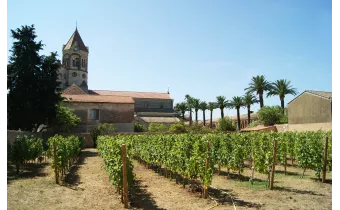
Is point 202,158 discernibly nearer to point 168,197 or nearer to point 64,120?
point 168,197

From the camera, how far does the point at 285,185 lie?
9.38 metres

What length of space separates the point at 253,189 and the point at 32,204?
6587mm

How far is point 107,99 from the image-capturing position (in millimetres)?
38188

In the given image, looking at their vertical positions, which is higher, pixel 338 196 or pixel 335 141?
pixel 335 141

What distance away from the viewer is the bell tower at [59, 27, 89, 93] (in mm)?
56156

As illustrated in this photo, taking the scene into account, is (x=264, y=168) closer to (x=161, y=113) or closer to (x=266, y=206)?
(x=266, y=206)

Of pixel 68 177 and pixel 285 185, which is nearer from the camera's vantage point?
pixel 285 185

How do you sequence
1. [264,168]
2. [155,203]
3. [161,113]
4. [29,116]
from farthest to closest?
[161,113] < [29,116] < [264,168] < [155,203]

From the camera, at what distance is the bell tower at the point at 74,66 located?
2211 inches

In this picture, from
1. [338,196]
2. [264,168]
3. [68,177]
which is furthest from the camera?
[68,177]

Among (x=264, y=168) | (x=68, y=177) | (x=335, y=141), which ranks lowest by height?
(x=68, y=177)

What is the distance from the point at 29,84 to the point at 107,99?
14253 mm

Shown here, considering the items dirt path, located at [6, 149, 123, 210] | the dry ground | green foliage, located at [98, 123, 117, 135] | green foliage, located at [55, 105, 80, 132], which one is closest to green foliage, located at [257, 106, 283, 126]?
green foliage, located at [98, 123, 117, 135]

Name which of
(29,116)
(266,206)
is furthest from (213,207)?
(29,116)
